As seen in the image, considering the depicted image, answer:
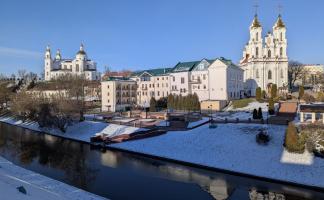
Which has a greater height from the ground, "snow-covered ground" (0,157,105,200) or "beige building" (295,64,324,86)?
"beige building" (295,64,324,86)

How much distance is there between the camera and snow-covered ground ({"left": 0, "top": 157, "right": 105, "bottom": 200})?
63.0 ft

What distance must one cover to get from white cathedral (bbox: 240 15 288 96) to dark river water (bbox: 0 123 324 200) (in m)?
44.5

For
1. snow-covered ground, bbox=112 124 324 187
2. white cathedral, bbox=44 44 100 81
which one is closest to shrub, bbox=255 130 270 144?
snow-covered ground, bbox=112 124 324 187

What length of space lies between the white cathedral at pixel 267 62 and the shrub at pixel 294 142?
44.3 metres

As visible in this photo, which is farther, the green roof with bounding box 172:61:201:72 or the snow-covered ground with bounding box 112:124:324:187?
the green roof with bounding box 172:61:201:72

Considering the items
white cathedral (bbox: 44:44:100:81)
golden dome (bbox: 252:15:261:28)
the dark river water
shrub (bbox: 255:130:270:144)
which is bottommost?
the dark river water

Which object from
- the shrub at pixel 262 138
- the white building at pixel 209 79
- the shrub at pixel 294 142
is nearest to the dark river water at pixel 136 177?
the shrub at pixel 294 142

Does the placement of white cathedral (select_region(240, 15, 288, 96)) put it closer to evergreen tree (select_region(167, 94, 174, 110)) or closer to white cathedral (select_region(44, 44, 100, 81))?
evergreen tree (select_region(167, 94, 174, 110))

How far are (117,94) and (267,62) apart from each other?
1278 inches

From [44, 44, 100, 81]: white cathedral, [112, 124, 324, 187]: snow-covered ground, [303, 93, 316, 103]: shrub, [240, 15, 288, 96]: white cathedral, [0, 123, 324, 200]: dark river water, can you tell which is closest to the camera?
[0, 123, 324, 200]: dark river water

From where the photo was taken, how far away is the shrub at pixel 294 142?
27.8m

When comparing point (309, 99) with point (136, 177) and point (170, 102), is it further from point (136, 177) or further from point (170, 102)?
point (136, 177)

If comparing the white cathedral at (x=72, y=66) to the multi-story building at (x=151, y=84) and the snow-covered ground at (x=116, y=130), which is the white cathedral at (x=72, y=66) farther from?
the snow-covered ground at (x=116, y=130)

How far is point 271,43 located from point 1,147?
184 feet
